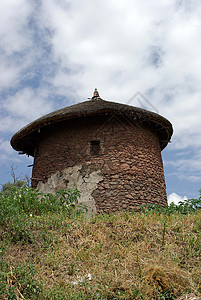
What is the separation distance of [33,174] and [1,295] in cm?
668

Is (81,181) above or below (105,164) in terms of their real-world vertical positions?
below

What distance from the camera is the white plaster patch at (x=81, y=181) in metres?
8.23

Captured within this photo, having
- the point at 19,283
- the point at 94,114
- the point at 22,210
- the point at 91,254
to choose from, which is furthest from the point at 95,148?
the point at 19,283

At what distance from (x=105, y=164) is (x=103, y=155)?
29 centimetres

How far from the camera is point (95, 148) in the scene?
29.1 ft

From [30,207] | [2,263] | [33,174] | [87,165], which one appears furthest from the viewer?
[33,174]

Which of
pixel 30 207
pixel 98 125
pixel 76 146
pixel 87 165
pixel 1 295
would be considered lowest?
pixel 1 295

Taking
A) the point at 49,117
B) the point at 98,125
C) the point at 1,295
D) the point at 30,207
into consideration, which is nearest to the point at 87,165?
the point at 98,125

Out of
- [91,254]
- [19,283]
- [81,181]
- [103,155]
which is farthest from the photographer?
[103,155]

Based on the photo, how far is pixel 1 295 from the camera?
3357 mm

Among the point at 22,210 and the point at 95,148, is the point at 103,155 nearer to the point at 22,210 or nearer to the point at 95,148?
the point at 95,148

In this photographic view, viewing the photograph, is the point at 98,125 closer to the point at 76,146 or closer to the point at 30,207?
the point at 76,146

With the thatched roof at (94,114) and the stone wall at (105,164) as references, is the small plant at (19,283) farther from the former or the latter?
the thatched roof at (94,114)

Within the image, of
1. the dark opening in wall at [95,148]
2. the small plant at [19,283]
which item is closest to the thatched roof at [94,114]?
the dark opening in wall at [95,148]
